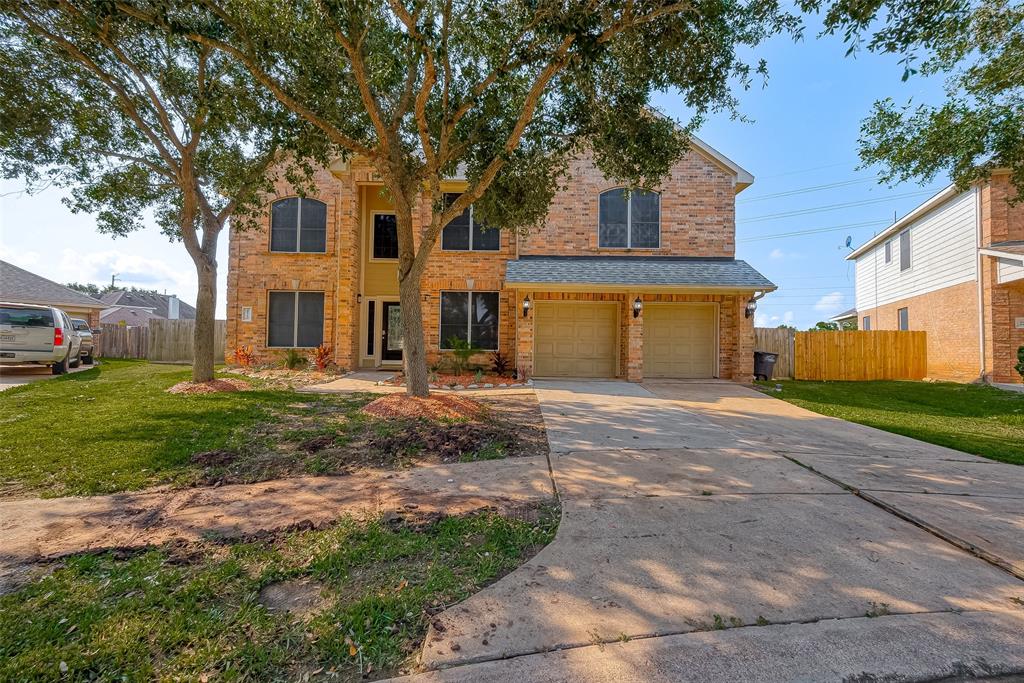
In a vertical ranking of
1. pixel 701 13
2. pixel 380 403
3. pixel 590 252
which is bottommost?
pixel 380 403

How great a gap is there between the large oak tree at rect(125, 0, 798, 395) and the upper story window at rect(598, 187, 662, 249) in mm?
4680

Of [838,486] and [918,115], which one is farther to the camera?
[918,115]

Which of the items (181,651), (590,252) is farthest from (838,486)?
(590,252)

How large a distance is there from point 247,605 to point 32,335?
524 inches

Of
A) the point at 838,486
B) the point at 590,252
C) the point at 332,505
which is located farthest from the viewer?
the point at 590,252

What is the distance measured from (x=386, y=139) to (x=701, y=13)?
461 centimetres

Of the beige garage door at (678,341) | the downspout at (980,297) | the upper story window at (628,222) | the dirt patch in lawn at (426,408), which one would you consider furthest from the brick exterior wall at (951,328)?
the dirt patch in lawn at (426,408)

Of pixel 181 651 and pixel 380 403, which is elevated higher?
pixel 380 403

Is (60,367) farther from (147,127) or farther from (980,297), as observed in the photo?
(980,297)

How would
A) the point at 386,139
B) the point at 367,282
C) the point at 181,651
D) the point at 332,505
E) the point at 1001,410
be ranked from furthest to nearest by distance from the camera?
the point at 367,282, the point at 1001,410, the point at 386,139, the point at 332,505, the point at 181,651

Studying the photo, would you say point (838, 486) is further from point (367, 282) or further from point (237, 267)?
point (237, 267)

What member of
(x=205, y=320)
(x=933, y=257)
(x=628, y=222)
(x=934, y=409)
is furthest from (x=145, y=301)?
(x=933, y=257)

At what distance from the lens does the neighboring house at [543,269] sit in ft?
42.0

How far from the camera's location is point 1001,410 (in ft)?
29.2
